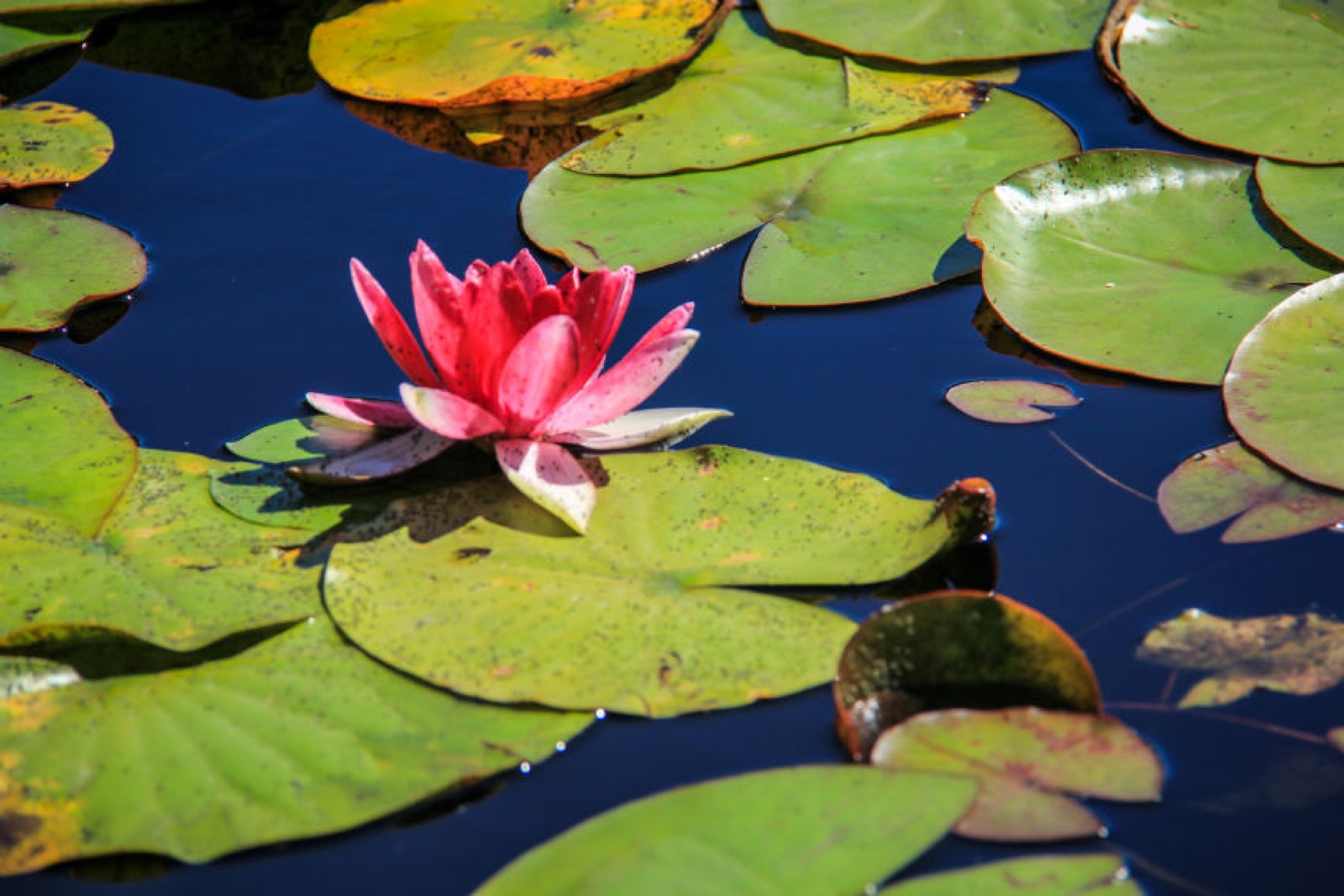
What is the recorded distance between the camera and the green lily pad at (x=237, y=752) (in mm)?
1474

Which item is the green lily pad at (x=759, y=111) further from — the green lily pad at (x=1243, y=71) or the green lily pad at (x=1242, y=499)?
the green lily pad at (x=1242, y=499)

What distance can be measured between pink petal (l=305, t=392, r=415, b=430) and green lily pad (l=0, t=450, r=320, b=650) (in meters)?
→ 0.22

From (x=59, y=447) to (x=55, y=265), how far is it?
0.71m

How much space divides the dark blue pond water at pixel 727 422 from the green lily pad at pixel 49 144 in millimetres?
61

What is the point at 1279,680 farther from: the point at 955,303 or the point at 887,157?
the point at 887,157

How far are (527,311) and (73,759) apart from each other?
0.93 metres

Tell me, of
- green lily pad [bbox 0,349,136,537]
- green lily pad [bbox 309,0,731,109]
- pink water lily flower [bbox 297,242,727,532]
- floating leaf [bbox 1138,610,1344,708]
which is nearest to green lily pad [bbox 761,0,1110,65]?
green lily pad [bbox 309,0,731,109]

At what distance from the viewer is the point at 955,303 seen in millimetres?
2504

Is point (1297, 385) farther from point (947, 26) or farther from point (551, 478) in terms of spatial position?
point (947, 26)

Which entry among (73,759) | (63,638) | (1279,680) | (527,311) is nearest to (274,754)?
(73,759)

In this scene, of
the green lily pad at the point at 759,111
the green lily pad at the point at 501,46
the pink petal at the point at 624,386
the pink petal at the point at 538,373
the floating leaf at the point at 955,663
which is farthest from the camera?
the green lily pad at the point at 501,46

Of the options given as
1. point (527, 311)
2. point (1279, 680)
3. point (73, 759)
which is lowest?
point (73, 759)

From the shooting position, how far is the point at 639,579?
1805 mm

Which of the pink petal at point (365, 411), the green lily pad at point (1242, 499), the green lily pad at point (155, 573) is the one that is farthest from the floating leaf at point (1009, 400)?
the green lily pad at point (155, 573)
